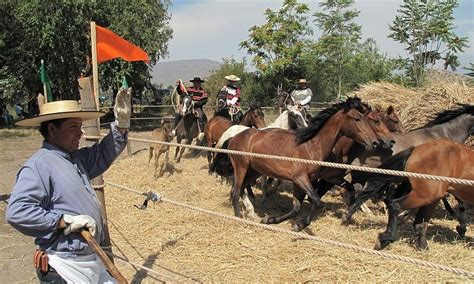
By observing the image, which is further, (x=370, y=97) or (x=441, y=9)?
(x=441, y=9)

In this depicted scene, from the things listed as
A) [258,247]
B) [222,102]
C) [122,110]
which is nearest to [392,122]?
[258,247]

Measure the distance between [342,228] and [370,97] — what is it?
15.2 ft

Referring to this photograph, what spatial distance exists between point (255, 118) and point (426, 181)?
5.18m

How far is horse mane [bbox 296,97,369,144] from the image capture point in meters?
5.71

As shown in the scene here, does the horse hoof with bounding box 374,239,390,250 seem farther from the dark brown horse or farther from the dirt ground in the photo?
the dark brown horse

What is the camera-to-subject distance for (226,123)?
33.5 feet

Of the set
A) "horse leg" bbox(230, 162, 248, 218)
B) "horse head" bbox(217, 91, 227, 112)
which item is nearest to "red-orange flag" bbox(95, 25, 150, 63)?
"horse leg" bbox(230, 162, 248, 218)

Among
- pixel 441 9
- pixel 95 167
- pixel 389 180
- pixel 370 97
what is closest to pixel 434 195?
pixel 389 180

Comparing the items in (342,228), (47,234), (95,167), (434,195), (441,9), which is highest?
(441,9)

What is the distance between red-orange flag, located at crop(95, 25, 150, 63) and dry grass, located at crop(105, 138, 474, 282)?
96.3 inches

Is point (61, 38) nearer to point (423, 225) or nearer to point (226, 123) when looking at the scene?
point (226, 123)

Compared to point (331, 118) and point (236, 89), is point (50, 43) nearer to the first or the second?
point (236, 89)

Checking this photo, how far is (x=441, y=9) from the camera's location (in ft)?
60.8

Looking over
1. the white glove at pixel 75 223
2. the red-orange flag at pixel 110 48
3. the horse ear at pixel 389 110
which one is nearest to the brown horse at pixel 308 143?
the red-orange flag at pixel 110 48
